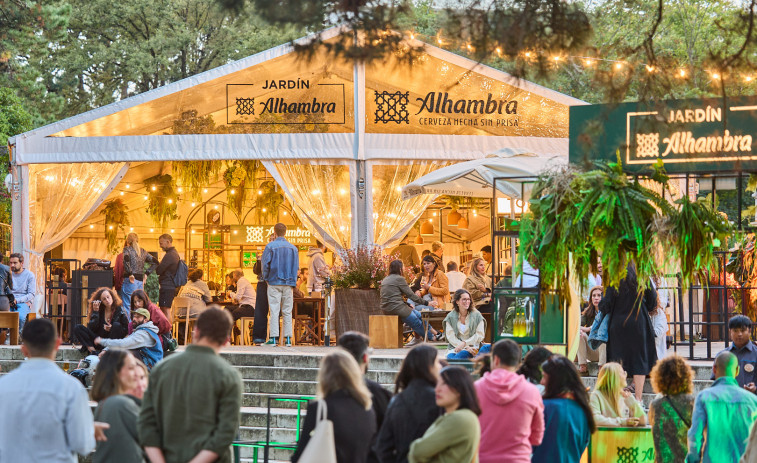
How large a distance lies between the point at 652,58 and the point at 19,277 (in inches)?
436

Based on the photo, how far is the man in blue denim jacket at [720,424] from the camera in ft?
25.6

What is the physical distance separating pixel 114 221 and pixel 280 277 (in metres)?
6.96

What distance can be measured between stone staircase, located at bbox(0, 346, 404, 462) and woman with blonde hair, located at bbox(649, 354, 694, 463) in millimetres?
4706

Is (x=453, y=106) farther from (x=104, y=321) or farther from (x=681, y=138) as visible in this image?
(x=681, y=138)

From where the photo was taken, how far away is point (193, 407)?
5961mm

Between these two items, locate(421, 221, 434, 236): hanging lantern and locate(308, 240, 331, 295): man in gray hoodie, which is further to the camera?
locate(421, 221, 434, 236): hanging lantern

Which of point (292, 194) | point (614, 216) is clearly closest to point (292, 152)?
point (292, 194)

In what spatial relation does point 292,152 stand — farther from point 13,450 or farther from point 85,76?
point 85,76

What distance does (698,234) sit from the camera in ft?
29.7

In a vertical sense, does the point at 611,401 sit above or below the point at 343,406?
below

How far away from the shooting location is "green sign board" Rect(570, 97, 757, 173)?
30.9 feet

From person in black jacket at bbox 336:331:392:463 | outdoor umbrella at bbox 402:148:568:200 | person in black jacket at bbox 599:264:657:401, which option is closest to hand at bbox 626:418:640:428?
person in black jacket at bbox 336:331:392:463

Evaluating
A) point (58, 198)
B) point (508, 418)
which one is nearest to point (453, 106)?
point (58, 198)

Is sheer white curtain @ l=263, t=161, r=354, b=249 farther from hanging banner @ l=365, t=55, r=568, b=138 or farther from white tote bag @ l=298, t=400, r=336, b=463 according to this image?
white tote bag @ l=298, t=400, r=336, b=463
